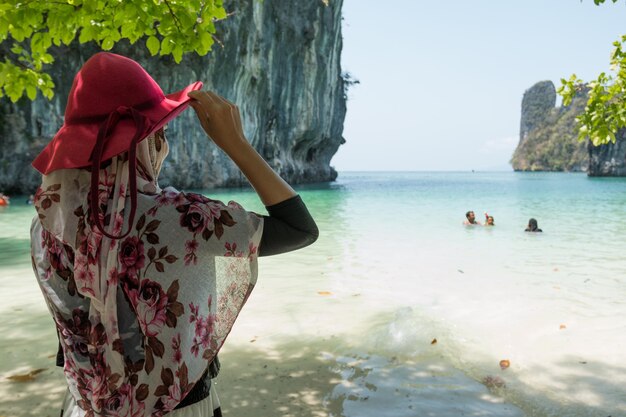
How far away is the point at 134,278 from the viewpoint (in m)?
1.22

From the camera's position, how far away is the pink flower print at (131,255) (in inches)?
47.5

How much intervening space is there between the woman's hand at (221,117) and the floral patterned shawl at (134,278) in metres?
0.15

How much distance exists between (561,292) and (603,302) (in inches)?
26.1

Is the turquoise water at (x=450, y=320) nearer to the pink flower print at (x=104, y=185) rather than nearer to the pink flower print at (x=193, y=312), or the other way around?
the pink flower print at (x=193, y=312)

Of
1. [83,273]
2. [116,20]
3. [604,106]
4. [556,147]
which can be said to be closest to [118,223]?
[83,273]

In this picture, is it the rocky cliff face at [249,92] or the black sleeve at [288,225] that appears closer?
the black sleeve at [288,225]

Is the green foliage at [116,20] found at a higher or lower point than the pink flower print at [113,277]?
higher

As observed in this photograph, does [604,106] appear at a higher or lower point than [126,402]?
higher

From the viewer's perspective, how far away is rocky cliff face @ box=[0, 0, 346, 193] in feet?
78.6

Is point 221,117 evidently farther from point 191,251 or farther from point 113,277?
point 113,277

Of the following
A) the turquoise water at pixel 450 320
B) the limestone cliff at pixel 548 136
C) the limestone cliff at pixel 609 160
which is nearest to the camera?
the turquoise water at pixel 450 320

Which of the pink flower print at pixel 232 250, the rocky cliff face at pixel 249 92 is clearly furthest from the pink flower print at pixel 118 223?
the rocky cliff face at pixel 249 92

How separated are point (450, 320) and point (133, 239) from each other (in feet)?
14.6

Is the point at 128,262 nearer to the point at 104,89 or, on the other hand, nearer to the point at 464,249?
the point at 104,89
